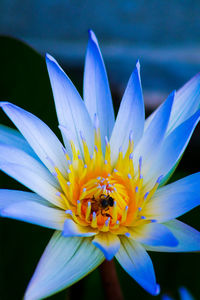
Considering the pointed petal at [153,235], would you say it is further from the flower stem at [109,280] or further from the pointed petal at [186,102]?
the pointed petal at [186,102]

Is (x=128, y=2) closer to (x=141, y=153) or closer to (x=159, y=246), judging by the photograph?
(x=141, y=153)

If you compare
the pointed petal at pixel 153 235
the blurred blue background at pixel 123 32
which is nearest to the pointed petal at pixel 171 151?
the pointed petal at pixel 153 235

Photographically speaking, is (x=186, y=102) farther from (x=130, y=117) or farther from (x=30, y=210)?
(x=30, y=210)

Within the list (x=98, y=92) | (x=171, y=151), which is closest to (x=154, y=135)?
(x=171, y=151)

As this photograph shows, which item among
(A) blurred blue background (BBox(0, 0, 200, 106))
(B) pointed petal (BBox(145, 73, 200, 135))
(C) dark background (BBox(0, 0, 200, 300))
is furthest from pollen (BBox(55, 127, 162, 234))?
(A) blurred blue background (BBox(0, 0, 200, 106))

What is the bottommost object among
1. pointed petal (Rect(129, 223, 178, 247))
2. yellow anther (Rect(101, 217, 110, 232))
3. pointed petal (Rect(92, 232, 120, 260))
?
pointed petal (Rect(129, 223, 178, 247))

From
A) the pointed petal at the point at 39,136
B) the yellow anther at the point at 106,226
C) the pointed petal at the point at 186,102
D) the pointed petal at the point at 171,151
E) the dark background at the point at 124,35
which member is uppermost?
the dark background at the point at 124,35

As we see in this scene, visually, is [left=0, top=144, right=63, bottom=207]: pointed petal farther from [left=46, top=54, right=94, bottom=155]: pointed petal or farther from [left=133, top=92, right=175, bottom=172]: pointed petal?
[left=133, top=92, right=175, bottom=172]: pointed petal
